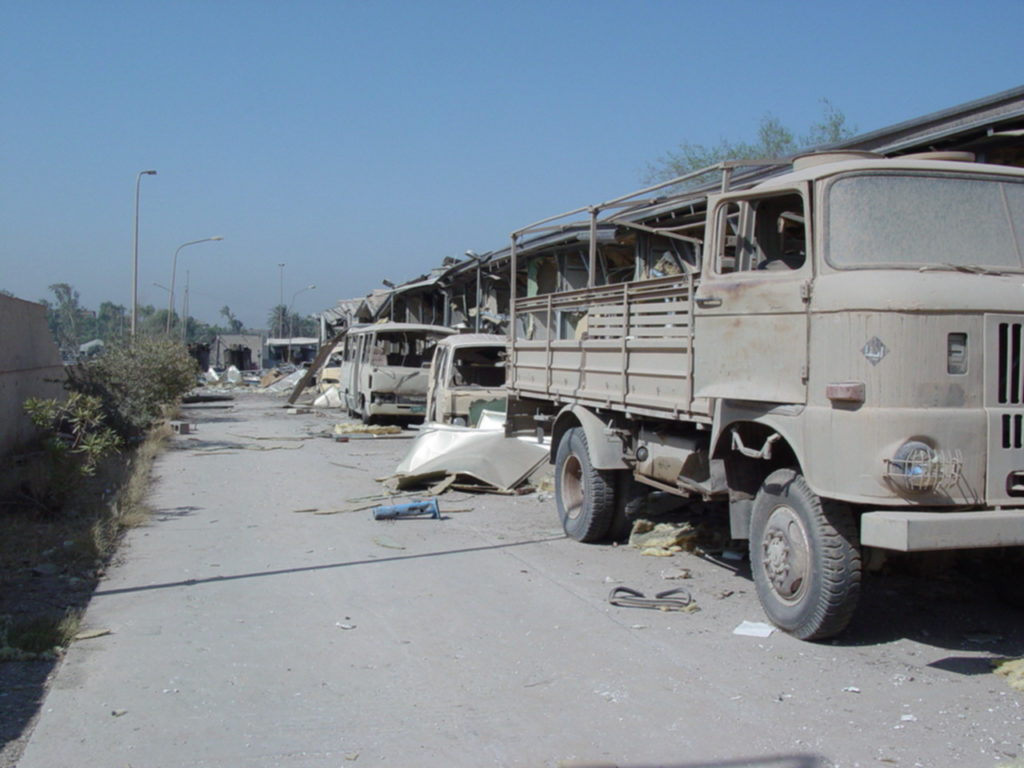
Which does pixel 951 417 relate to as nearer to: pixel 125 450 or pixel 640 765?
pixel 640 765

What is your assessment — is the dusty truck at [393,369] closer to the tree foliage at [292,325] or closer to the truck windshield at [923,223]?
the truck windshield at [923,223]

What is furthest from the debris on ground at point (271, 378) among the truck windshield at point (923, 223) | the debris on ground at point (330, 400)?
the truck windshield at point (923, 223)

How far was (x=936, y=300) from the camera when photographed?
4.99 m

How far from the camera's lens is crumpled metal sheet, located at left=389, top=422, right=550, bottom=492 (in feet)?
38.8

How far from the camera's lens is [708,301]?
642 cm

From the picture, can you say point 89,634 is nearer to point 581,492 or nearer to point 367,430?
point 581,492

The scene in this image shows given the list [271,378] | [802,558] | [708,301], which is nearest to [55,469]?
[708,301]

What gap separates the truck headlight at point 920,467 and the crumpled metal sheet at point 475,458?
715 cm

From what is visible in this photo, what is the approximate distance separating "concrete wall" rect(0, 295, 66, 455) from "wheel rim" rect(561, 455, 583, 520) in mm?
7697

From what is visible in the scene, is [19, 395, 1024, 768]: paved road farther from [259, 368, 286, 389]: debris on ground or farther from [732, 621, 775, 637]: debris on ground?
[259, 368, 286, 389]: debris on ground

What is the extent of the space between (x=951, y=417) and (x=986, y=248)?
127cm

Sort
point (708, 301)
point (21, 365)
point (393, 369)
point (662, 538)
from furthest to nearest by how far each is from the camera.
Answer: point (393, 369) → point (21, 365) → point (662, 538) → point (708, 301)

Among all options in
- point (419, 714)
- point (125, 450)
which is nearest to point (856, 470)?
point (419, 714)

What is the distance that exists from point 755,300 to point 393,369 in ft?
50.0
